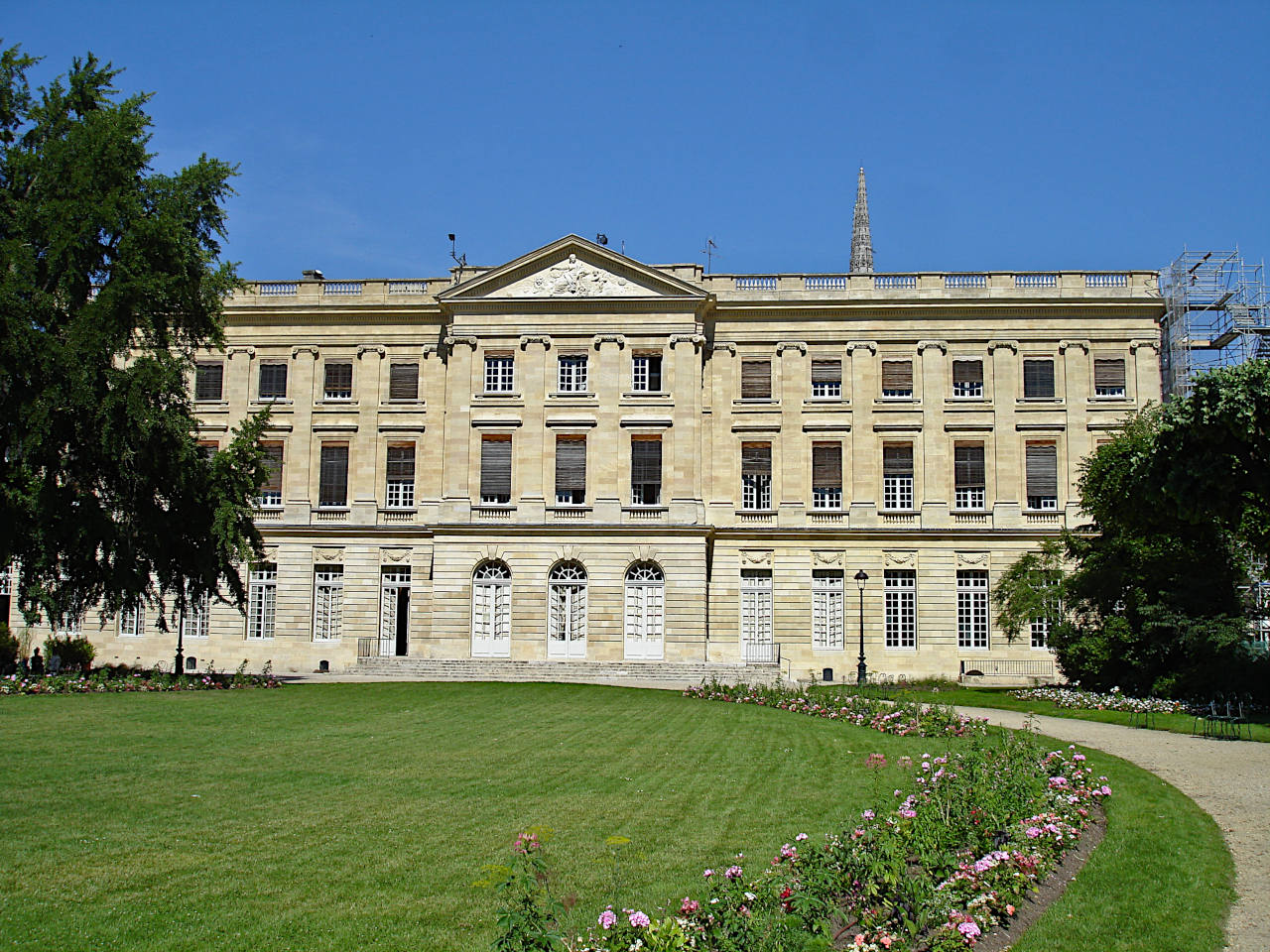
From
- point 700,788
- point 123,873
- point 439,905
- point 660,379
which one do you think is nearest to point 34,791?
point 123,873

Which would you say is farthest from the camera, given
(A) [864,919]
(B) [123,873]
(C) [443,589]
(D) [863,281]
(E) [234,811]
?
(D) [863,281]

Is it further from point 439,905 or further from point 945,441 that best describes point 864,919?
point 945,441

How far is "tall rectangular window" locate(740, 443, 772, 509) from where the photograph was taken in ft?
139

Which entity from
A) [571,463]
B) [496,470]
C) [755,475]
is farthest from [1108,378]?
[496,470]

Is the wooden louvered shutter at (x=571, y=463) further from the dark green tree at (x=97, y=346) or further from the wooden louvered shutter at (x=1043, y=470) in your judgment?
the wooden louvered shutter at (x=1043, y=470)

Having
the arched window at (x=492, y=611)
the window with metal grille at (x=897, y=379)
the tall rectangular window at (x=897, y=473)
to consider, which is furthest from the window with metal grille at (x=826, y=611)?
the arched window at (x=492, y=611)

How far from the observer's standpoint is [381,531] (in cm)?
4247

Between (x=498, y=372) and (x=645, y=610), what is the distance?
1054 cm

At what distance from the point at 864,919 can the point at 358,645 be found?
35.3 meters

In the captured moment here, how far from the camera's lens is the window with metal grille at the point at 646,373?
41375mm

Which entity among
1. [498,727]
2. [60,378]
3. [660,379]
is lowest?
[498,727]

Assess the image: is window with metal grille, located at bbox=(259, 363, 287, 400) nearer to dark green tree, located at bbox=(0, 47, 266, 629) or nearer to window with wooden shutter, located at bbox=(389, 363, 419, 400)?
window with wooden shutter, located at bbox=(389, 363, 419, 400)

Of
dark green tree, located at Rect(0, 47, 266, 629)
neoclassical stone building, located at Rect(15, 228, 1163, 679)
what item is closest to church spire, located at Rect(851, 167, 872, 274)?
neoclassical stone building, located at Rect(15, 228, 1163, 679)

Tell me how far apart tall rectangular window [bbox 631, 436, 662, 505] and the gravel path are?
54.5 ft
